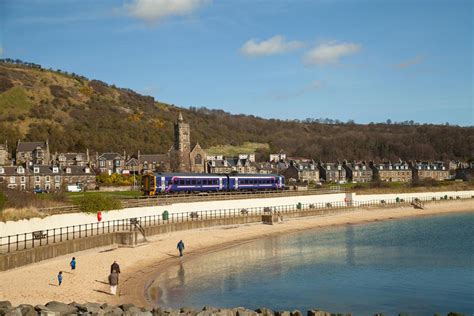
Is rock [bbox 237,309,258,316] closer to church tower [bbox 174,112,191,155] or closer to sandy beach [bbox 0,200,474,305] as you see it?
sandy beach [bbox 0,200,474,305]

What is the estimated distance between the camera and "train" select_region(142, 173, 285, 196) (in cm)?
5578

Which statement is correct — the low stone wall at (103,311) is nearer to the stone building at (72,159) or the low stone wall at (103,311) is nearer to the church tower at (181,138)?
the stone building at (72,159)

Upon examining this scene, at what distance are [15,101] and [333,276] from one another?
133933 mm

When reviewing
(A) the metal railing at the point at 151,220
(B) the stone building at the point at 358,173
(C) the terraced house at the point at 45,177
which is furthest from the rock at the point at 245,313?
(B) the stone building at the point at 358,173

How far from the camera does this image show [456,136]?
18362 cm

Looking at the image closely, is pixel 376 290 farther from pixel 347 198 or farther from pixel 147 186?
pixel 347 198

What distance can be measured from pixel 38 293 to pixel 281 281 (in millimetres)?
11704

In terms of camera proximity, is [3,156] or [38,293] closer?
[38,293]

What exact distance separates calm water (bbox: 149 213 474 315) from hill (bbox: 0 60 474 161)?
88.0m

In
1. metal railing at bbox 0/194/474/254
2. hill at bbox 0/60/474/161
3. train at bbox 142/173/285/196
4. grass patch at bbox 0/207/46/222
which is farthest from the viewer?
hill at bbox 0/60/474/161

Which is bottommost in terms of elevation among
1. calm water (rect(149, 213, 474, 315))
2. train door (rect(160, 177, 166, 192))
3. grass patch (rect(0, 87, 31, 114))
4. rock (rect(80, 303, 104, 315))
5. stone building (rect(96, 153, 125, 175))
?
calm water (rect(149, 213, 474, 315))

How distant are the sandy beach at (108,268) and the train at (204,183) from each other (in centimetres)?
932

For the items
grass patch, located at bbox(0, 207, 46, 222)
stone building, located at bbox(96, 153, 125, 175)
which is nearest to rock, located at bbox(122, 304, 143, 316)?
grass patch, located at bbox(0, 207, 46, 222)

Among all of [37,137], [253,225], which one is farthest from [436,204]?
[37,137]
